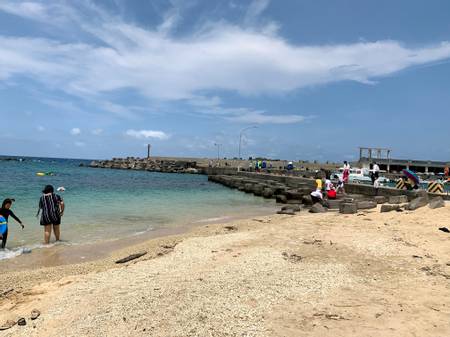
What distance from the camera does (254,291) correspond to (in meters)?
5.19

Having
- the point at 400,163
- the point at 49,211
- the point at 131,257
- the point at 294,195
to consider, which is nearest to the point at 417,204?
the point at 131,257

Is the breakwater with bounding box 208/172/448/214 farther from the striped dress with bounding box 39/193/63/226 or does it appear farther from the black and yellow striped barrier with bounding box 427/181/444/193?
the striped dress with bounding box 39/193/63/226

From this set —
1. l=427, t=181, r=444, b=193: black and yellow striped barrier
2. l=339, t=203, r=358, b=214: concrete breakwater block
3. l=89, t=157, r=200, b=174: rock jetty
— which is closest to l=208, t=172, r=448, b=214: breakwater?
l=339, t=203, r=358, b=214: concrete breakwater block

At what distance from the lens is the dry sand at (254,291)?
13.7ft

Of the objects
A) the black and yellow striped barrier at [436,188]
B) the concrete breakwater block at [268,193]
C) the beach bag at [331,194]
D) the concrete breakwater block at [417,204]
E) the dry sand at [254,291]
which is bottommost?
the concrete breakwater block at [268,193]

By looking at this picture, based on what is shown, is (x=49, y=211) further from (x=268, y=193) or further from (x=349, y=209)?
(x=268, y=193)

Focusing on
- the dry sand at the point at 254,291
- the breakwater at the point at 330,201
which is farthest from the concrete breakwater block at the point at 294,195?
the dry sand at the point at 254,291

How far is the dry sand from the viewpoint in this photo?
4.19 meters

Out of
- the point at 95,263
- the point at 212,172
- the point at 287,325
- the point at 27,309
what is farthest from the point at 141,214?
the point at 212,172

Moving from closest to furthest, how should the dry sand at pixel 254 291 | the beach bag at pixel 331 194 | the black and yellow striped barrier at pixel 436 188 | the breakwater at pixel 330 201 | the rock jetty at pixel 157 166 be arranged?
the dry sand at pixel 254 291, the breakwater at pixel 330 201, the black and yellow striped barrier at pixel 436 188, the beach bag at pixel 331 194, the rock jetty at pixel 157 166

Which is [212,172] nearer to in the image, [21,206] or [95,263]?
[21,206]

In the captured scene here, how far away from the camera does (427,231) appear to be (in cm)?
924

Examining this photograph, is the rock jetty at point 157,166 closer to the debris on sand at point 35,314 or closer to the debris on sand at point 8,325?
the debris on sand at point 35,314

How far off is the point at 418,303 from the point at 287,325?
6.52ft
